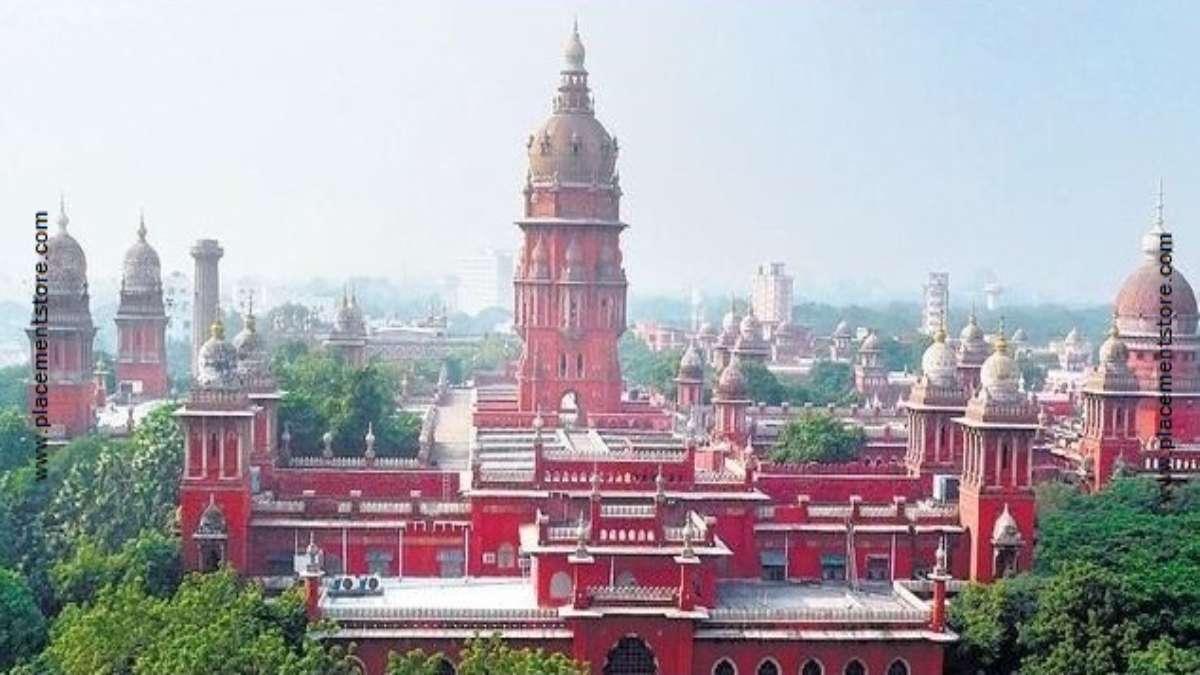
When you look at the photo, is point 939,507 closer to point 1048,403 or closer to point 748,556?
point 748,556

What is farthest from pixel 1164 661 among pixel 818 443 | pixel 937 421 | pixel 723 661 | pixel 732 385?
pixel 732 385

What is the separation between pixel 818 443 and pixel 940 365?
767 cm

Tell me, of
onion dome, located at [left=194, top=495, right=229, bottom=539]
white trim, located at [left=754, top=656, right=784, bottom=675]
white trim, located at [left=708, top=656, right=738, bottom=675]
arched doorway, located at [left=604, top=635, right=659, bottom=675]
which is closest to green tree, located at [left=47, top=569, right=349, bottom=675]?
onion dome, located at [left=194, top=495, right=229, bottom=539]

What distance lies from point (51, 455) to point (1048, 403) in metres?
37.7

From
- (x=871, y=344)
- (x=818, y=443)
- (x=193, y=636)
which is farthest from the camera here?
(x=871, y=344)

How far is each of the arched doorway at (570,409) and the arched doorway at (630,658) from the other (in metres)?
18.5

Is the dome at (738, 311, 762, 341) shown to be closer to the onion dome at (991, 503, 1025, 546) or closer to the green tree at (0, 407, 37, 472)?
the green tree at (0, 407, 37, 472)

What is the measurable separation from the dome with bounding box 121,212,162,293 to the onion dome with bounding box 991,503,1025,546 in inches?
1388

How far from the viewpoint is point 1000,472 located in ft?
116

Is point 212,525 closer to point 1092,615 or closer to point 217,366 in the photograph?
point 217,366

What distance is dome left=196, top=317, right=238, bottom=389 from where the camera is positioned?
111ft

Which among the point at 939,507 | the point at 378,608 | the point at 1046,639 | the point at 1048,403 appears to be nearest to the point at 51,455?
the point at 378,608

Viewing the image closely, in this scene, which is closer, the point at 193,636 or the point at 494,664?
the point at 193,636

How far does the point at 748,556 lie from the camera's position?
113ft
